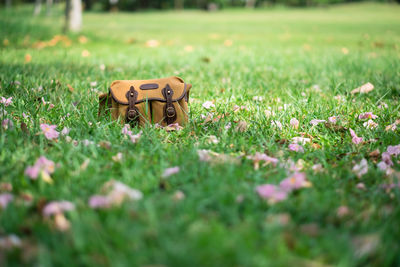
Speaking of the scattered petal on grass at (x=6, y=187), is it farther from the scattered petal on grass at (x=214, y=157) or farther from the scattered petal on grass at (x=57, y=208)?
the scattered petal on grass at (x=214, y=157)

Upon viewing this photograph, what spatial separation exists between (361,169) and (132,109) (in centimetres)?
143

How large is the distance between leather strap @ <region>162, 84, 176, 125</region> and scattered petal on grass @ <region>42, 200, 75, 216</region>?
115 cm

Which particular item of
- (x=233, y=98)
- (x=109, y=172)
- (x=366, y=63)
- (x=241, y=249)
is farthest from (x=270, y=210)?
(x=366, y=63)

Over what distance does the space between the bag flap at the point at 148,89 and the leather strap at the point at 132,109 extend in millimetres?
25

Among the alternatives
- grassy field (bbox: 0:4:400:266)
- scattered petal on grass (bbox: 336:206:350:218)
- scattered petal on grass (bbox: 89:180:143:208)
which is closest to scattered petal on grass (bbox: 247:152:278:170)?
grassy field (bbox: 0:4:400:266)

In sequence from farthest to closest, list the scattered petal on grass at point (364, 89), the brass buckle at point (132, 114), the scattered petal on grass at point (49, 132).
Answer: the scattered petal on grass at point (364, 89) < the brass buckle at point (132, 114) < the scattered petal on grass at point (49, 132)

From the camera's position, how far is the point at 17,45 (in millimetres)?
6504

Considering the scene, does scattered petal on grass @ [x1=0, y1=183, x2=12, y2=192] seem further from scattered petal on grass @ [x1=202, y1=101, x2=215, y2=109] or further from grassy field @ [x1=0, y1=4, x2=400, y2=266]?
scattered petal on grass @ [x1=202, y1=101, x2=215, y2=109]

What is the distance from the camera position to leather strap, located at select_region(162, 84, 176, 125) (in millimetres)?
2244

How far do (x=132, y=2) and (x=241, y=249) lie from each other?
161 feet

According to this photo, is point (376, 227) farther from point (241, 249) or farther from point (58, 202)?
point (58, 202)

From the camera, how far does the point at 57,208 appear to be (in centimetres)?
115

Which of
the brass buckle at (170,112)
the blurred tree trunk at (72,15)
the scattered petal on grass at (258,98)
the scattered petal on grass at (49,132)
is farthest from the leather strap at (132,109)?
the blurred tree trunk at (72,15)

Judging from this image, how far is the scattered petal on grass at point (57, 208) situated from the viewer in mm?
1146
